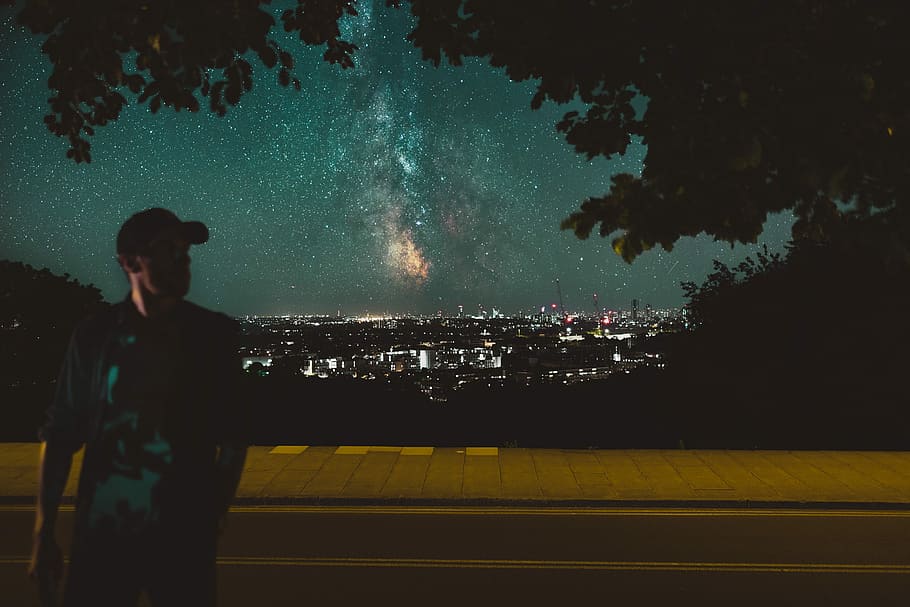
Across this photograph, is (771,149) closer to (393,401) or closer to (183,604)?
(183,604)

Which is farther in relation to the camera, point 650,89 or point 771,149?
point 650,89

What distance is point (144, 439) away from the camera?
123 inches

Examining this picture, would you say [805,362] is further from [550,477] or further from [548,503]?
[548,503]

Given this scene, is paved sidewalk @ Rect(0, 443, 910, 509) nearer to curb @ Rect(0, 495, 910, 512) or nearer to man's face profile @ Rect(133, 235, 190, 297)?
curb @ Rect(0, 495, 910, 512)

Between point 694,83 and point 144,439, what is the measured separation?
4.70 m

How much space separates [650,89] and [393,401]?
40.6 feet

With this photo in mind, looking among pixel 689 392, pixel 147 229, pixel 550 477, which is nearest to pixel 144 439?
pixel 147 229

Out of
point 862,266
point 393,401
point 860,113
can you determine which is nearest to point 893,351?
point 862,266

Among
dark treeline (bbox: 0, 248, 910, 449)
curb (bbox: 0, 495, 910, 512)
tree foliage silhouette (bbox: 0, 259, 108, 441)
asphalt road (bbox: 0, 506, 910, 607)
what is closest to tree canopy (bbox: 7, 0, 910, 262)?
asphalt road (bbox: 0, 506, 910, 607)

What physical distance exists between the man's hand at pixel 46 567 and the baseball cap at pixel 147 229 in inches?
41.5

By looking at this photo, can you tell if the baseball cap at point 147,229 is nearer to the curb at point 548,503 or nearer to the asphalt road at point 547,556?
the asphalt road at point 547,556

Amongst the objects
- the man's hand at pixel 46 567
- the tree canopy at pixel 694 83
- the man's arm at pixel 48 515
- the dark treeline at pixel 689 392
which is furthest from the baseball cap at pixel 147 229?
the dark treeline at pixel 689 392

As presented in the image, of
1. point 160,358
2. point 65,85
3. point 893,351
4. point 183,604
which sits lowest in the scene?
point 183,604

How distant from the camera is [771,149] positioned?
5.97 metres
